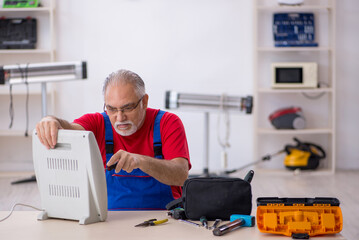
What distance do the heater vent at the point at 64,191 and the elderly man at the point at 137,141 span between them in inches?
13.3

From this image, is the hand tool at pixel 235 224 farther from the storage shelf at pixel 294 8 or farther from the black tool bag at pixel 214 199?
the storage shelf at pixel 294 8

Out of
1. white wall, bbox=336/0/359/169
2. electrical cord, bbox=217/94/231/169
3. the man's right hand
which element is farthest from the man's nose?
white wall, bbox=336/0/359/169

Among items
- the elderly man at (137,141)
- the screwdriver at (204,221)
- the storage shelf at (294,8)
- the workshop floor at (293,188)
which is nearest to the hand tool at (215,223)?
the screwdriver at (204,221)

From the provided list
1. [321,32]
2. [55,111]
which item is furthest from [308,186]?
[55,111]

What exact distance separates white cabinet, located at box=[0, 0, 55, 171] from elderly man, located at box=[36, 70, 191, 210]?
3.44 meters

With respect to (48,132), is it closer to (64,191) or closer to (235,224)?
(64,191)

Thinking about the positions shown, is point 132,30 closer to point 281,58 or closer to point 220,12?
point 220,12

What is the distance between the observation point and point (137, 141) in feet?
8.31

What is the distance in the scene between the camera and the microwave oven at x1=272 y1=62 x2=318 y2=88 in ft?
18.9

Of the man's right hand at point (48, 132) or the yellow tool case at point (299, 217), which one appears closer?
the yellow tool case at point (299, 217)

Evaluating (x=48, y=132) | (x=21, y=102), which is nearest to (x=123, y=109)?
Answer: (x=48, y=132)

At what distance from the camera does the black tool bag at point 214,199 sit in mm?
2023

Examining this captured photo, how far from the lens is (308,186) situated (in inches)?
202

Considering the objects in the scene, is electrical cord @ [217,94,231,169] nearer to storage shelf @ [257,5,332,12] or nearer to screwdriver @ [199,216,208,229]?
storage shelf @ [257,5,332,12]
